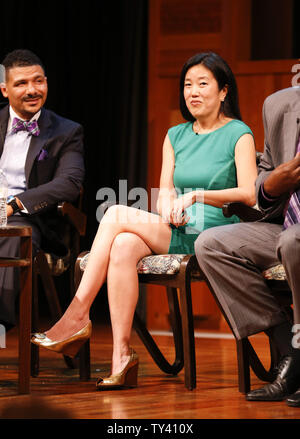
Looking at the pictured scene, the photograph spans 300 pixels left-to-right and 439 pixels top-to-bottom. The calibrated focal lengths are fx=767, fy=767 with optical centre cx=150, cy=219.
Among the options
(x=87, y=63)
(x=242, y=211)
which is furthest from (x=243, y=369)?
(x=87, y=63)

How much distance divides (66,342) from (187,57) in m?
2.78

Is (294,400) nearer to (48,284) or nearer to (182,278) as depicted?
(182,278)

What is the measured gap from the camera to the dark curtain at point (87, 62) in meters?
5.86

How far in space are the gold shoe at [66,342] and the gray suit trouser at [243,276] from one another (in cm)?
52

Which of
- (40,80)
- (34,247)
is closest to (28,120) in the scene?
(40,80)

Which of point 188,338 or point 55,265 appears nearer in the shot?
point 188,338

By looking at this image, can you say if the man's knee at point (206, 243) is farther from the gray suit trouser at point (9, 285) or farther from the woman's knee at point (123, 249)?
the gray suit trouser at point (9, 285)

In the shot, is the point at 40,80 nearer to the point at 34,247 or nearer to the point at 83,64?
the point at 34,247

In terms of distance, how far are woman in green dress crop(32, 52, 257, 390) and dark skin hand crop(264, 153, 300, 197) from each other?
320 millimetres

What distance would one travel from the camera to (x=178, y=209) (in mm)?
3049

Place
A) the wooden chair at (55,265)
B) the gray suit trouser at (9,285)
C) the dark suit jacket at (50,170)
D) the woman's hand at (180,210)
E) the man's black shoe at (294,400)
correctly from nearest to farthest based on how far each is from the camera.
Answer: the man's black shoe at (294,400), the woman's hand at (180,210), the gray suit trouser at (9,285), the wooden chair at (55,265), the dark suit jacket at (50,170)

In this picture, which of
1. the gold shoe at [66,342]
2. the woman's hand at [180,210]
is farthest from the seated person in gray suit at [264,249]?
the gold shoe at [66,342]

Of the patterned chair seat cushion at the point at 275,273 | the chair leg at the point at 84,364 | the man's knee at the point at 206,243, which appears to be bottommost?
the chair leg at the point at 84,364

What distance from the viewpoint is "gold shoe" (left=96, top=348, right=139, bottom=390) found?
2852 millimetres
